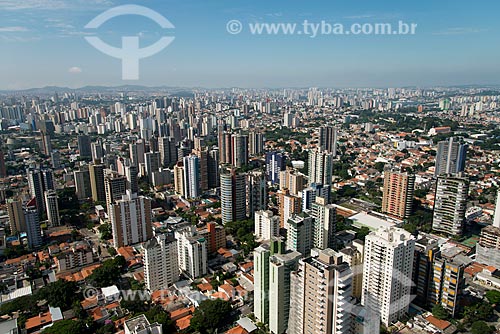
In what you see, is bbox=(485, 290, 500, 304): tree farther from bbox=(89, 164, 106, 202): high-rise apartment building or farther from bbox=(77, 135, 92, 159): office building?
bbox=(77, 135, 92, 159): office building

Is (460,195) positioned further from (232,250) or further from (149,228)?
(149,228)

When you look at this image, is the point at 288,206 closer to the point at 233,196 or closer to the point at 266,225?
the point at 266,225

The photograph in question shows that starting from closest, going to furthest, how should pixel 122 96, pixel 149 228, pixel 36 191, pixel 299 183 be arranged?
pixel 149 228, pixel 36 191, pixel 299 183, pixel 122 96

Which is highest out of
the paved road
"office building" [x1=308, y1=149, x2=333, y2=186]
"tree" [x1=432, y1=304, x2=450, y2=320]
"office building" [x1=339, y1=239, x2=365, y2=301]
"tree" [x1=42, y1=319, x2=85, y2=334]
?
"office building" [x1=308, y1=149, x2=333, y2=186]

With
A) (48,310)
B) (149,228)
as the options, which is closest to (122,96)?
(149,228)

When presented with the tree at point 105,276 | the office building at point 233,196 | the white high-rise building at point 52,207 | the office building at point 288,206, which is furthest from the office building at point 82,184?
the office building at point 288,206

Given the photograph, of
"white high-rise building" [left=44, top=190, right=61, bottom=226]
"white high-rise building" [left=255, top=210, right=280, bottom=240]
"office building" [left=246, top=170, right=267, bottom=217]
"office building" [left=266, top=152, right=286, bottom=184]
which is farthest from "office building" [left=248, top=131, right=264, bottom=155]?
"white high-rise building" [left=44, top=190, right=61, bottom=226]

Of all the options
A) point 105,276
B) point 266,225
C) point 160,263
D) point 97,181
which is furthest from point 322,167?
point 97,181
